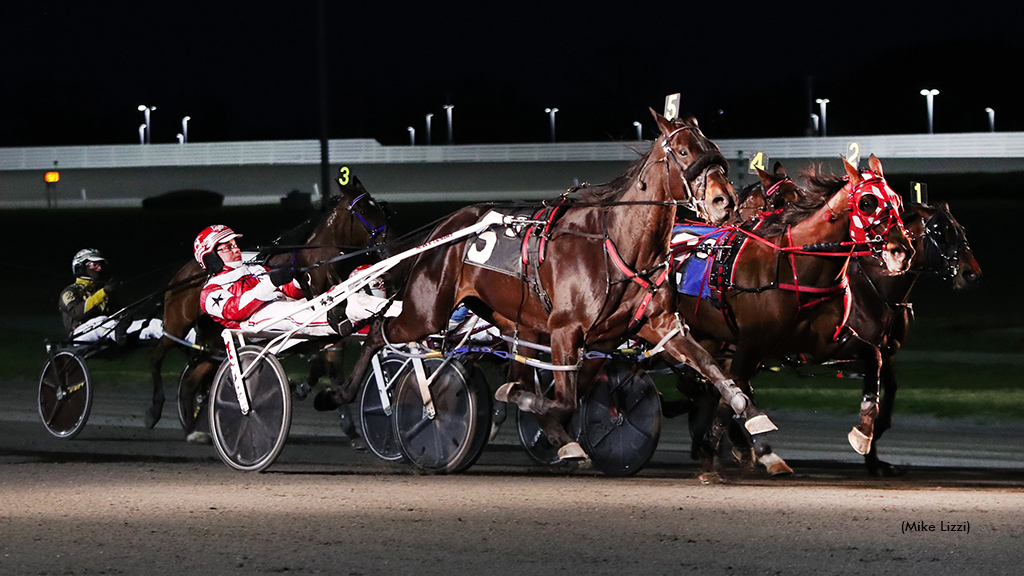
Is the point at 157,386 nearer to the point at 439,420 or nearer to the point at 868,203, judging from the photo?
the point at 439,420

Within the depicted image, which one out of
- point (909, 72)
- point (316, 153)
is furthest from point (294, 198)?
point (909, 72)

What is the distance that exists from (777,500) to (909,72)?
80424mm

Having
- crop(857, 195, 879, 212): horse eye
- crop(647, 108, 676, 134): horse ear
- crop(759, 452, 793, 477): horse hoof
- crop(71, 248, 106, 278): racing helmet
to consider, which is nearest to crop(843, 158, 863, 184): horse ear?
crop(857, 195, 879, 212): horse eye

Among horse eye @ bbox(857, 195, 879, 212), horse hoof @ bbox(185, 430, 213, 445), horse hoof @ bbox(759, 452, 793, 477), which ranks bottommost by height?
horse hoof @ bbox(185, 430, 213, 445)

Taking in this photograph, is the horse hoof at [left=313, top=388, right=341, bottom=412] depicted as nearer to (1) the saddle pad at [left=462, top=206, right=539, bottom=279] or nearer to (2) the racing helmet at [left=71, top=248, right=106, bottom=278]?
(1) the saddle pad at [left=462, top=206, right=539, bottom=279]

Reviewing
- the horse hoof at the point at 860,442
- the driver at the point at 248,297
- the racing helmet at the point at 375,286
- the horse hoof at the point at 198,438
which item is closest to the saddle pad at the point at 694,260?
the horse hoof at the point at 860,442

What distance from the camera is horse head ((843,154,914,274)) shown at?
9180 millimetres

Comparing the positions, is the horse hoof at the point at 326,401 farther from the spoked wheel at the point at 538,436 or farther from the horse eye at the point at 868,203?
the horse eye at the point at 868,203

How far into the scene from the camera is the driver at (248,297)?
9789 millimetres

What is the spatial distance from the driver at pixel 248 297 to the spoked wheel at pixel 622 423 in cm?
188

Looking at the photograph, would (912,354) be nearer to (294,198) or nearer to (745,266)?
(745,266)

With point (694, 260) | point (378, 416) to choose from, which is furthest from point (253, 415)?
point (694, 260)

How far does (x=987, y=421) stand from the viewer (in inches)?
470

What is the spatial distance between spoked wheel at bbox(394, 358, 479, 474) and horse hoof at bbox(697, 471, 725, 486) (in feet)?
4.76
